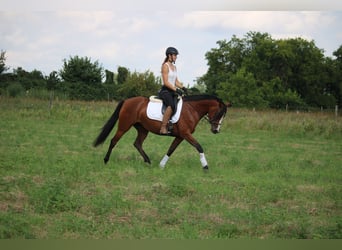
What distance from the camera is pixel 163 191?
24.7ft

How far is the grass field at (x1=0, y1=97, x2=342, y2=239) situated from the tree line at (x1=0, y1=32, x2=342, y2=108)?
48.1 feet

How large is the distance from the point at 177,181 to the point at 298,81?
4093 centimetres

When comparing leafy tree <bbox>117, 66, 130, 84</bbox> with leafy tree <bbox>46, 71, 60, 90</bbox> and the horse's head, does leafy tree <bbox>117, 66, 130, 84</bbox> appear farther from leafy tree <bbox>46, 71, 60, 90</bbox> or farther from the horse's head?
the horse's head

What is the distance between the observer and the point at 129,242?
5043 millimetres

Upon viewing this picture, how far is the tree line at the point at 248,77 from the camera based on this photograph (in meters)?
29.7

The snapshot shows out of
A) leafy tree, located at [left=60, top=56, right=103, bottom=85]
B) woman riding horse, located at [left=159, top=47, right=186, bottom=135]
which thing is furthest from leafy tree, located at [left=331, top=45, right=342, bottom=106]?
woman riding horse, located at [left=159, top=47, right=186, bottom=135]

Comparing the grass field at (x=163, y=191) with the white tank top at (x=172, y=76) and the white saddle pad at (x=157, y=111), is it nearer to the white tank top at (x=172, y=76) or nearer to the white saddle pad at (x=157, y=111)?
the white saddle pad at (x=157, y=111)

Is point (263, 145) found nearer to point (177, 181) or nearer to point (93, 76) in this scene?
point (177, 181)

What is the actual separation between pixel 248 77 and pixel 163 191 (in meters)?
34.6

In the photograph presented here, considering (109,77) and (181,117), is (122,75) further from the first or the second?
(181,117)

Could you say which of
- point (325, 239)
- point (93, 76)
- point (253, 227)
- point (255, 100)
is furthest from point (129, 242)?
point (255, 100)

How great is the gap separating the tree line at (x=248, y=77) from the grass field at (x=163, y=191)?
14.7 metres

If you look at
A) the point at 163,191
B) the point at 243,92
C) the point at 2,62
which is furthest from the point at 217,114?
the point at 243,92

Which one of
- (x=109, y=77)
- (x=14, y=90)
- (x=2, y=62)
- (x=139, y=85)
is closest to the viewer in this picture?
(x=2, y=62)
